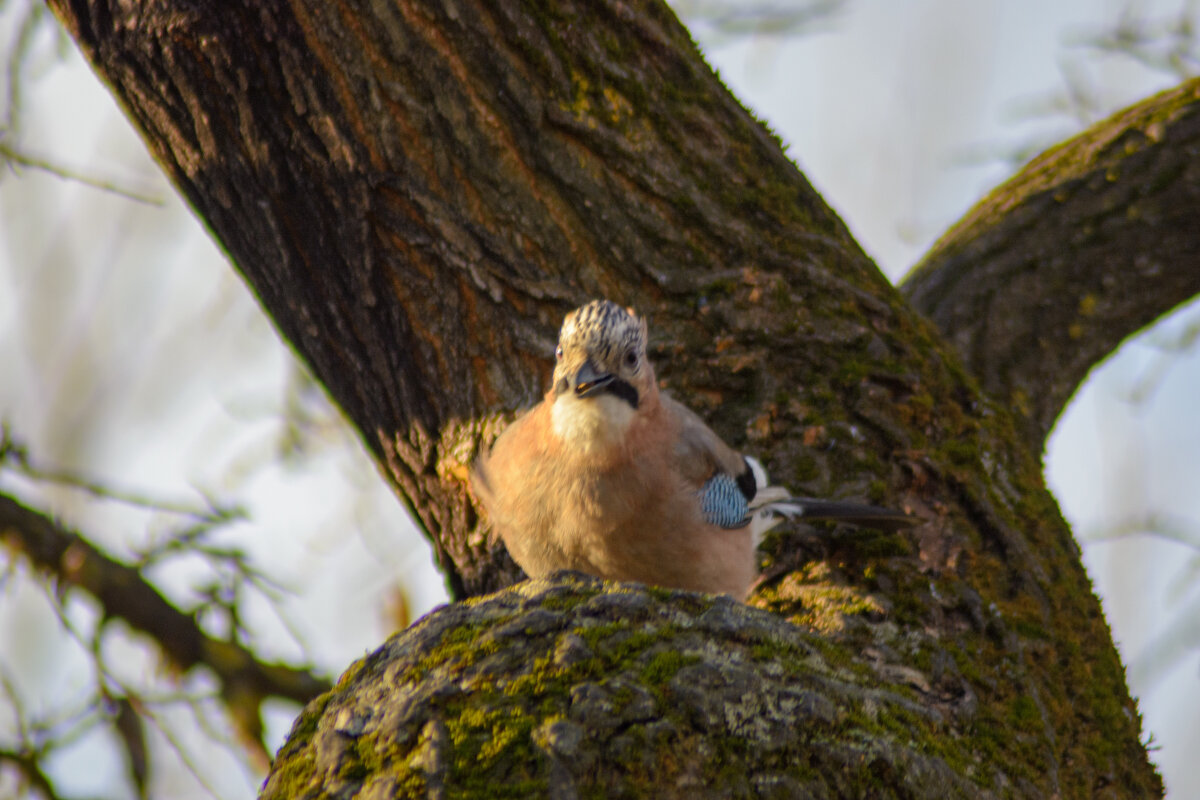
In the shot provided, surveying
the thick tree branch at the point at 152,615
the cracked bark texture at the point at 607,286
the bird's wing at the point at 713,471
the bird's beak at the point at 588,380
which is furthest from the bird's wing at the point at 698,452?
the thick tree branch at the point at 152,615

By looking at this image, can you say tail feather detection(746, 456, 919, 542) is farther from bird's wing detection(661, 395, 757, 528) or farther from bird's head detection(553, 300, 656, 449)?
bird's head detection(553, 300, 656, 449)

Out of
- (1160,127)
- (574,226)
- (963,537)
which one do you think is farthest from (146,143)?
(1160,127)

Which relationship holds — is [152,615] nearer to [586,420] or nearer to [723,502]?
[586,420]

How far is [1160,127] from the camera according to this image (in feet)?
17.6

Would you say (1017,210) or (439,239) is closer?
(439,239)

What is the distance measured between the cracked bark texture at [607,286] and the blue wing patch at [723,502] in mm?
192

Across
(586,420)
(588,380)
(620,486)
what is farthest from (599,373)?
(620,486)

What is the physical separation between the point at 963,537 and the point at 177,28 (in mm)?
3445

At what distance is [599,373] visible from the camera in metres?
3.99

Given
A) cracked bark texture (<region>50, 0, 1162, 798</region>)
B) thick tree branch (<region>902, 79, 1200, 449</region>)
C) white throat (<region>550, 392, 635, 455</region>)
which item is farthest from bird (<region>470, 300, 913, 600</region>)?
thick tree branch (<region>902, 79, 1200, 449</region>)

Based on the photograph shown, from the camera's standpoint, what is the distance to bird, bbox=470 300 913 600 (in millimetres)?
4047

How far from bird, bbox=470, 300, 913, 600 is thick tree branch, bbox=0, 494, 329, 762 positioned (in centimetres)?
221

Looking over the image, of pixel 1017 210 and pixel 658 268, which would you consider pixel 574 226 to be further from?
pixel 1017 210

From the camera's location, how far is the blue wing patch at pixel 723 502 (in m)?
4.29
